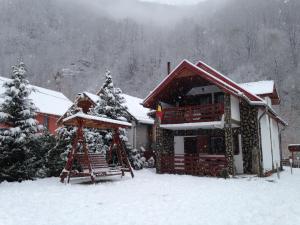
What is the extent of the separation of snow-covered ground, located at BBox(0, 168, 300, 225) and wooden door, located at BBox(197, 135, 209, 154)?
725cm

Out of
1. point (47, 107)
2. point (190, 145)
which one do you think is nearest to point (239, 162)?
point (190, 145)

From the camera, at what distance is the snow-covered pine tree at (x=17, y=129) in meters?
14.6

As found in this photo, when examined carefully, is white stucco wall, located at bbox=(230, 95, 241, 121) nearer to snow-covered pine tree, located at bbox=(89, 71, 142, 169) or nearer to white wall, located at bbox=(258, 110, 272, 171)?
white wall, located at bbox=(258, 110, 272, 171)

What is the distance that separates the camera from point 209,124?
690 inches

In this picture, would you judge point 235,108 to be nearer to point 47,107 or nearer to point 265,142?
point 265,142

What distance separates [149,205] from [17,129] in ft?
30.3

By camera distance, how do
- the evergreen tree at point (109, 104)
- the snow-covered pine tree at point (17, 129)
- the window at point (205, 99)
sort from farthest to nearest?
the evergreen tree at point (109, 104) → the window at point (205, 99) → the snow-covered pine tree at point (17, 129)

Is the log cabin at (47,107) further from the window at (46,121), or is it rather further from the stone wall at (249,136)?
the stone wall at (249,136)

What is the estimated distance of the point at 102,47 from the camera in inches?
4156

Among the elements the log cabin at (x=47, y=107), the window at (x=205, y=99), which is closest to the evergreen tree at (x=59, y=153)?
the window at (x=205, y=99)

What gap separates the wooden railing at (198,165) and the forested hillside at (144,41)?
42467 millimetres

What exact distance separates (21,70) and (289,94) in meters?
57.4

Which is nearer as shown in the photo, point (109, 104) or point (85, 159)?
point (85, 159)

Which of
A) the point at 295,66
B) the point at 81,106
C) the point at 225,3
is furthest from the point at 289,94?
the point at 225,3
